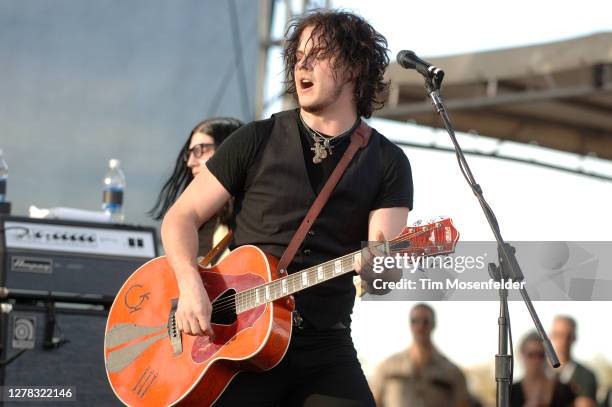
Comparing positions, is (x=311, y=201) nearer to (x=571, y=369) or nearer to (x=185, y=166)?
(x=185, y=166)

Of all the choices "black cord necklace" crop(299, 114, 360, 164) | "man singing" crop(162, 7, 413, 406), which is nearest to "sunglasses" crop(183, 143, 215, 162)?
"man singing" crop(162, 7, 413, 406)

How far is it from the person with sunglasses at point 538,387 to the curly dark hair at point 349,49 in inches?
106

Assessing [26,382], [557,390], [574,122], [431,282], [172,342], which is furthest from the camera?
[574,122]

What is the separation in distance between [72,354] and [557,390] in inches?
103

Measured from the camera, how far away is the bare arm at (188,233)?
325 centimetres

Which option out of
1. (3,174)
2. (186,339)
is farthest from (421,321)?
(186,339)

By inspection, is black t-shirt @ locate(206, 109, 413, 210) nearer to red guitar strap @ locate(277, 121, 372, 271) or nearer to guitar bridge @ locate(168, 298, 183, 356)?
red guitar strap @ locate(277, 121, 372, 271)

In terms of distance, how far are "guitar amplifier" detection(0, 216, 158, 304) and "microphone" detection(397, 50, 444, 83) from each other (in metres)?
2.36

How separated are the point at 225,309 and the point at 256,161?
1.58ft

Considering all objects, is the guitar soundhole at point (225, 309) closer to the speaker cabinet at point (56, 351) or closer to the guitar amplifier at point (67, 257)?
the speaker cabinet at point (56, 351)

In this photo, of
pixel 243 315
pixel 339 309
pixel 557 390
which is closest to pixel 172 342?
pixel 243 315

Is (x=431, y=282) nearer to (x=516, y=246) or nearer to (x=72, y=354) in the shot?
(x=516, y=246)

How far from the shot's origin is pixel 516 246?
3.29 m

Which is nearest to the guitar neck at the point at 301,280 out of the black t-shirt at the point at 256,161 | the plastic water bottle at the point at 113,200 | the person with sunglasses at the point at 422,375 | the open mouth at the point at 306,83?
the black t-shirt at the point at 256,161
